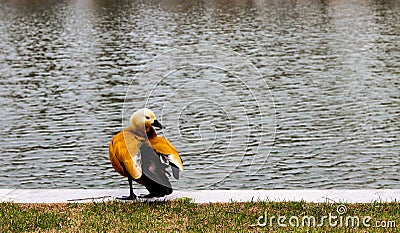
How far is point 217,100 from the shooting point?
1772 centimetres

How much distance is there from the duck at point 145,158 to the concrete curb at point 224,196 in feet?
0.90

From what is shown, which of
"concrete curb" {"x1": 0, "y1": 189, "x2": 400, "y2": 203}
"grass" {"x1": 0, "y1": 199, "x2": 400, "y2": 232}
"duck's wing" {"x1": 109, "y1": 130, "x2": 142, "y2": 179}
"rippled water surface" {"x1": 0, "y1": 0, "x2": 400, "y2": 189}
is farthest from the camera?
"rippled water surface" {"x1": 0, "y1": 0, "x2": 400, "y2": 189}

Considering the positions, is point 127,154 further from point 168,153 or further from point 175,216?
point 175,216

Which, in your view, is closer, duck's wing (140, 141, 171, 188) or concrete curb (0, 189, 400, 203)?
duck's wing (140, 141, 171, 188)

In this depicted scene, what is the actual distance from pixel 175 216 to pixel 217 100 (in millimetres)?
10756

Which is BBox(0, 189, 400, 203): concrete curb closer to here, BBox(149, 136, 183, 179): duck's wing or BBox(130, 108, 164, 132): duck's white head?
BBox(149, 136, 183, 179): duck's wing

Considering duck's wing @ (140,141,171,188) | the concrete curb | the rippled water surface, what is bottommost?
the rippled water surface

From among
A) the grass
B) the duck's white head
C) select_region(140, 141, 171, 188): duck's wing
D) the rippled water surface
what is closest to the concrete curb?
the grass

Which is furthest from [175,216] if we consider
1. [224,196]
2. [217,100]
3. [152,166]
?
[217,100]

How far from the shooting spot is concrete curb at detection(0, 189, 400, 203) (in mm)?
7523

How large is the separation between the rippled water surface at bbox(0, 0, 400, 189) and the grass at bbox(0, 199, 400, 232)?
143 cm

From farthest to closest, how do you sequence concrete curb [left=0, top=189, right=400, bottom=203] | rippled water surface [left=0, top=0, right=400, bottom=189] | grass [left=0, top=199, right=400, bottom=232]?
rippled water surface [left=0, top=0, right=400, bottom=189], concrete curb [left=0, top=189, right=400, bottom=203], grass [left=0, top=199, right=400, bottom=232]

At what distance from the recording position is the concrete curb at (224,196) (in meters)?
7.52

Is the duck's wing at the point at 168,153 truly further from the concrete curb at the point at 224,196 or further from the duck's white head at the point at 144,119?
the concrete curb at the point at 224,196
